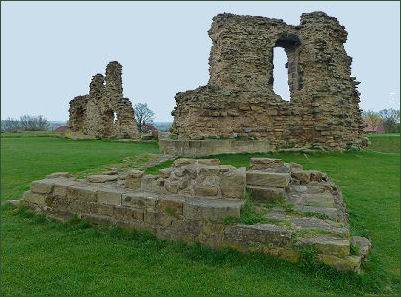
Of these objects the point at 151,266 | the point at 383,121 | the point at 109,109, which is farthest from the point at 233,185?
the point at 383,121

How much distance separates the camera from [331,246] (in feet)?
15.1

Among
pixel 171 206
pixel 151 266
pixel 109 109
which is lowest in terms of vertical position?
pixel 151 266

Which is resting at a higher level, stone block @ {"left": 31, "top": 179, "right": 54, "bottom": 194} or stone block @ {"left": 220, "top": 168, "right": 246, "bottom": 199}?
stone block @ {"left": 220, "top": 168, "right": 246, "bottom": 199}

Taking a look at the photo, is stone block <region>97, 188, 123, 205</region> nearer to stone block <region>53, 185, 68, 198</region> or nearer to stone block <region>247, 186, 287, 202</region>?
stone block <region>53, 185, 68, 198</region>

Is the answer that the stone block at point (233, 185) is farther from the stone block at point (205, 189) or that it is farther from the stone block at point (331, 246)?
the stone block at point (331, 246)

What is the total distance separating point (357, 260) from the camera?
14.9ft

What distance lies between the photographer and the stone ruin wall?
50.9ft

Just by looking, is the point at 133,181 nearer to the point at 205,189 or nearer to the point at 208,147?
the point at 205,189

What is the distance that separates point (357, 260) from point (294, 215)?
120cm

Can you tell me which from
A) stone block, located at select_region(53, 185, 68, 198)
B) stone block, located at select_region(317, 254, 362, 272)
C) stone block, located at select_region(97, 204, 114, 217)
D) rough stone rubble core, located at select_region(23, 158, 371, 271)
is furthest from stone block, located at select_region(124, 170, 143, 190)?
stone block, located at select_region(317, 254, 362, 272)

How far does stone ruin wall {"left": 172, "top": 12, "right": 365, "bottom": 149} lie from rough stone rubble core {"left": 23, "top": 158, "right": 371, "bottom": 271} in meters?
8.14

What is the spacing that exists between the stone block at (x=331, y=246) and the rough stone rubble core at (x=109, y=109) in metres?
20.9

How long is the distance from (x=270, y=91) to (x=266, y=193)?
35.2ft

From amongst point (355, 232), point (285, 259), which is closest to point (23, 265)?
point (285, 259)
